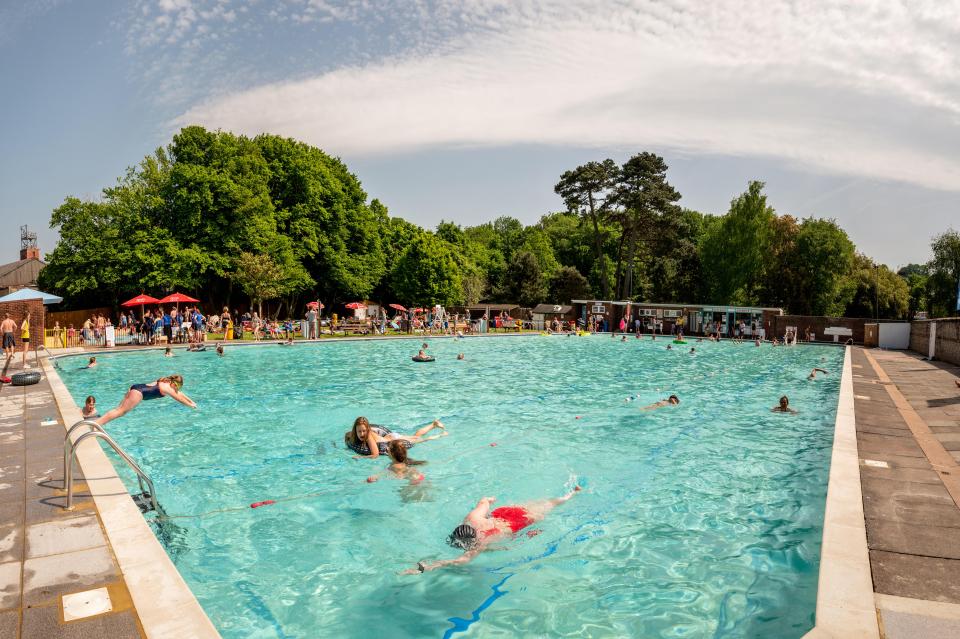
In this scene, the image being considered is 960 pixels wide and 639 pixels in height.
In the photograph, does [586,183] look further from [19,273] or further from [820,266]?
[19,273]

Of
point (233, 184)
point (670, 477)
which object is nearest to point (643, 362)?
point (670, 477)

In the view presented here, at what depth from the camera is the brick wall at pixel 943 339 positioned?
21.6 metres

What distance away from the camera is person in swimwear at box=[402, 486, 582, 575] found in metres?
6.46

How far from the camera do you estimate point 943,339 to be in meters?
23.8

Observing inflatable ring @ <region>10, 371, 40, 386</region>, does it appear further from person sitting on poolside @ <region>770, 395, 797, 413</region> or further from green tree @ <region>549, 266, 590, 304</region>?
green tree @ <region>549, 266, 590, 304</region>

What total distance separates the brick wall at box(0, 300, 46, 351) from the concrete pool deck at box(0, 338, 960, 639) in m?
16.7

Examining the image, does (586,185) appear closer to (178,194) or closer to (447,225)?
(447,225)

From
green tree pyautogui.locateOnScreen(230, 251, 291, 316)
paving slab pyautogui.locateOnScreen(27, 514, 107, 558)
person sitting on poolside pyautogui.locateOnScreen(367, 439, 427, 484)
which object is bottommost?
person sitting on poolside pyautogui.locateOnScreen(367, 439, 427, 484)

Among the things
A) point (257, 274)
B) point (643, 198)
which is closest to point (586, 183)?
point (643, 198)

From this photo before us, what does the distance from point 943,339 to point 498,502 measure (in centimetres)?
2418

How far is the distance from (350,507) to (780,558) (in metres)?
5.70

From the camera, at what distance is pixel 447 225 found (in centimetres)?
7144

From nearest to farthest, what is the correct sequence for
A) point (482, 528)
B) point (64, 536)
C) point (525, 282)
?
point (64, 536)
point (482, 528)
point (525, 282)

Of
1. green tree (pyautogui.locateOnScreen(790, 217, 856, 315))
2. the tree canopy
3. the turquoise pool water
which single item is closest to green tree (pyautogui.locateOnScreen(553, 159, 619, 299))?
the tree canopy
